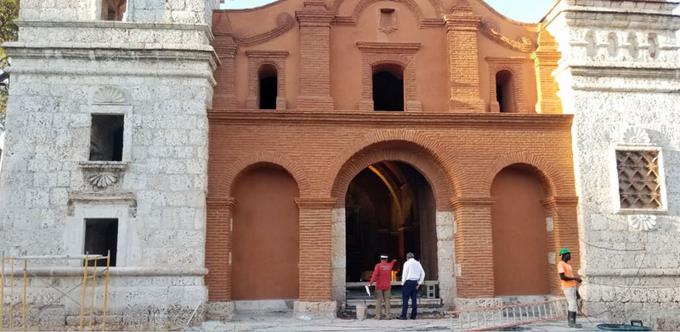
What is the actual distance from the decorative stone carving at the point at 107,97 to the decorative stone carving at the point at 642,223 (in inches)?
441

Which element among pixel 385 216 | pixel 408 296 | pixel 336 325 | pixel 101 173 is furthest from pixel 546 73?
pixel 101 173

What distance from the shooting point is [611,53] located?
14.7 m

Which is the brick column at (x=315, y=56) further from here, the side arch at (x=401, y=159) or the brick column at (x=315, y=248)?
the brick column at (x=315, y=248)

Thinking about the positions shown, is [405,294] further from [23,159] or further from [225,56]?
[23,159]

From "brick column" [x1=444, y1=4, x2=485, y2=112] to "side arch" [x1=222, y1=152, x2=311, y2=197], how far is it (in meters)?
3.72

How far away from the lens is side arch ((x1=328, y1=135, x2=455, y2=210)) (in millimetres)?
14195

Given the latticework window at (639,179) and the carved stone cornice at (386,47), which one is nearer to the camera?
the latticework window at (639,179)

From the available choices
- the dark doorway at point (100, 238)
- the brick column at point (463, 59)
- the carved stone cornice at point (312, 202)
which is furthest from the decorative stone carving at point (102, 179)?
the brick column at point (463, 59)

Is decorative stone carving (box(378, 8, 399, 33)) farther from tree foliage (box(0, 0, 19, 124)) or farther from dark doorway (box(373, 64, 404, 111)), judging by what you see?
tree foliage (box(0, 0, 19, 124))

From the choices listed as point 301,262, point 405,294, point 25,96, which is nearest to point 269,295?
point 301,262

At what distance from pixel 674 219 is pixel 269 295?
9059 mm

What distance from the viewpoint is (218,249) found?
43.8 feet

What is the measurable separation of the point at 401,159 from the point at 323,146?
1904 mm

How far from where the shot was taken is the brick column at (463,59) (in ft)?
47.5
